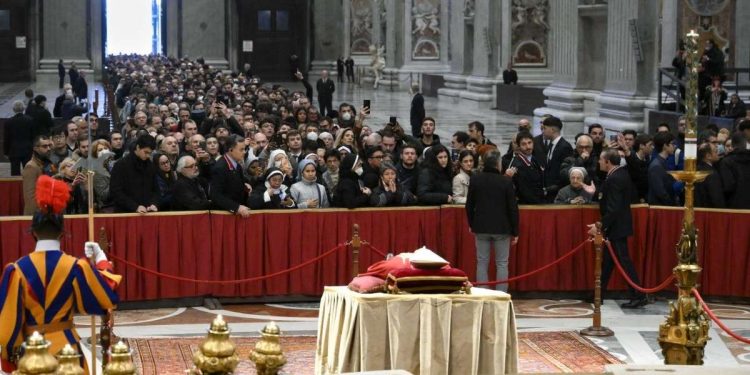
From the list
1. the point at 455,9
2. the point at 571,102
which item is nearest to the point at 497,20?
the point at 455,9

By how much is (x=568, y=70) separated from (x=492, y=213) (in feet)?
60.3

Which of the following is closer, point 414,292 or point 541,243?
point 414,292

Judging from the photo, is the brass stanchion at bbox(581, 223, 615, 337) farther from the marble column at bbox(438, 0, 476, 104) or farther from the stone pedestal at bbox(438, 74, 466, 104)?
the stone pedestal at bbox(438, 74, 466, 104)

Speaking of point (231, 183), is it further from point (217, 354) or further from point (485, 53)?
point (485, 53)

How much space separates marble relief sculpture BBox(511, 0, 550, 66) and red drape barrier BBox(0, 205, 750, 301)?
87.0 feet

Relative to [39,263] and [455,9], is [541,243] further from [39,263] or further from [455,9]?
[455,9]

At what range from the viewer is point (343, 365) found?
34.3ft

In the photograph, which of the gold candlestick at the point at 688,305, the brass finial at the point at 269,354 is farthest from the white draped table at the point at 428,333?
the brass finial at the point at 269,354

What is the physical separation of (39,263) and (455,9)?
39853 mm

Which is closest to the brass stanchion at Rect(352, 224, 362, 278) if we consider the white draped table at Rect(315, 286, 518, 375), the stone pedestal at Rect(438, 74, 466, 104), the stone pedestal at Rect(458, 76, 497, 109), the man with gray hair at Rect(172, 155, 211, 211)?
the man with gray hair at Rect(172, 155, 211, 211)

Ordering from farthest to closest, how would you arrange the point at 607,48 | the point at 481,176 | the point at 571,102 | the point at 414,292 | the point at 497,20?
1. the point at 497,20
2. the point at 571,102
3. the point at 607,48
4. the point at 481,176
5. the point at 414,292

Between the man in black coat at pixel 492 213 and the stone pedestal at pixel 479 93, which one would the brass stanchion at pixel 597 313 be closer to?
the man in black coat at pixel 492 213

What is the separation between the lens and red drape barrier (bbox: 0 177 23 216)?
1784cm

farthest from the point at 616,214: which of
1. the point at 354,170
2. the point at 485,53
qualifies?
the point at 485,53
